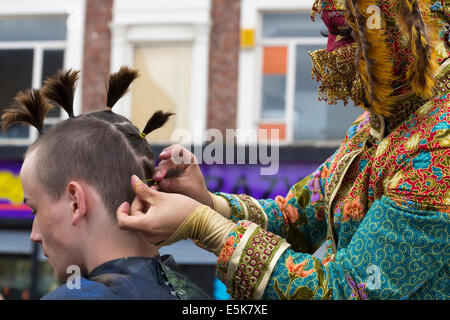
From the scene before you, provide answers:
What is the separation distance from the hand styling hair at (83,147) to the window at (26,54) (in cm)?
736

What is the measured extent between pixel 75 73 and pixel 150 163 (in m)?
0.40

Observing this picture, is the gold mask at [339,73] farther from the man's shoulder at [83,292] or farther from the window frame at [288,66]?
the window frame at [288,66]

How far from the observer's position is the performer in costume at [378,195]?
1696 mm

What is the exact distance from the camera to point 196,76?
854 cm

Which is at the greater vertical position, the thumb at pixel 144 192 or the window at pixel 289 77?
the window at pixel 289 77

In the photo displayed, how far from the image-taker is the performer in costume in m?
1.70

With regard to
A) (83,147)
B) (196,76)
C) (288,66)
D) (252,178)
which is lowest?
(252,178)

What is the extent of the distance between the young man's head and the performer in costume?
0.43ft

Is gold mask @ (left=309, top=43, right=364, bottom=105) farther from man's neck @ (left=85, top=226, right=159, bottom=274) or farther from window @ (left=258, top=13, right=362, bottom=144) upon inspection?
window @ (left=258, top=13, right=362, bottom=144)

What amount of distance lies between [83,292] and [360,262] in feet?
2.62

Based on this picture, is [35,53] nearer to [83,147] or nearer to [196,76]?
[196,76]

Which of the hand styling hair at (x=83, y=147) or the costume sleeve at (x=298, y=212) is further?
the costume sleeve at (x=298, y=212)

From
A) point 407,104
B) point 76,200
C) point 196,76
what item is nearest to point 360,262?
point 407,104

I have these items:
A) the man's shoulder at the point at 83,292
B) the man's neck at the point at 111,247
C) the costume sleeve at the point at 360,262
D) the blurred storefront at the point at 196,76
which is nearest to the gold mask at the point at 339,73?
the costume sleeve at the point at 360,262
